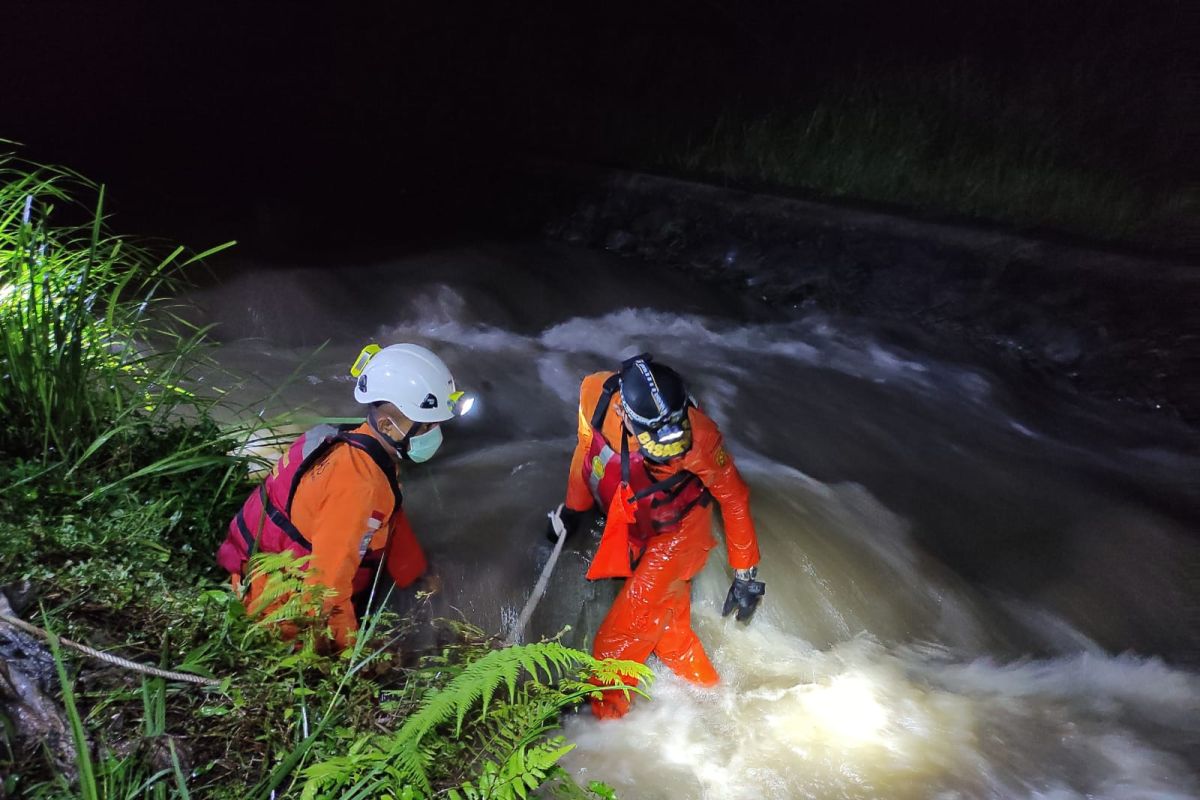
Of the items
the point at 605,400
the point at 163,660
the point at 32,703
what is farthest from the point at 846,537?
the point at 32,703

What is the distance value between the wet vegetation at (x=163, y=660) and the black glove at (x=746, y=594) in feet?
4.91

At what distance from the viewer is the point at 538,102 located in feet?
35.1

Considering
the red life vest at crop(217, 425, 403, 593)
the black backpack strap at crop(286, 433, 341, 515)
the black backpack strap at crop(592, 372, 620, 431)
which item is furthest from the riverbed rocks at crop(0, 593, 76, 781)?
the black backpack strap at crop(592, 372, 620, 431)

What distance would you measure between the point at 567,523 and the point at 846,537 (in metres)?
1.80

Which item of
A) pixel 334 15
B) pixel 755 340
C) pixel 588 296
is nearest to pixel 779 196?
pixel 755 340

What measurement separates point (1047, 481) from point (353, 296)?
20.1 ft

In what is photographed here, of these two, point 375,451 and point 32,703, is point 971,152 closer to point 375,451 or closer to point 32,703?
point 375,451

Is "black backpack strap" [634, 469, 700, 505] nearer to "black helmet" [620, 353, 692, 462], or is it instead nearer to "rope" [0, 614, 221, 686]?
"black helmet" [620, 353, 692, 462]

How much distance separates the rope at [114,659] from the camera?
5.93ft

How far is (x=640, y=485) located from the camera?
359 centimetres

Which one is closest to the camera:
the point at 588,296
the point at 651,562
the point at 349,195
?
the point at 651,562

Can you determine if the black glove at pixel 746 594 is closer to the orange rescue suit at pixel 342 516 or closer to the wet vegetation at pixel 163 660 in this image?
the wet vegetation at pixel 163 660

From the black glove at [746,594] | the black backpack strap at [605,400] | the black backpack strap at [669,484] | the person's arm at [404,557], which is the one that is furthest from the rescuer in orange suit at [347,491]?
the black glove at [746,594]

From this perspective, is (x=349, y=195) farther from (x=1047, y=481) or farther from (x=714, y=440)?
(x=1047, y=481)
